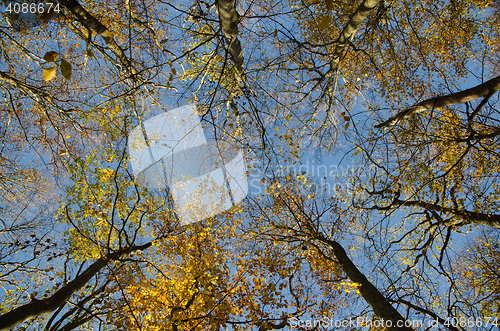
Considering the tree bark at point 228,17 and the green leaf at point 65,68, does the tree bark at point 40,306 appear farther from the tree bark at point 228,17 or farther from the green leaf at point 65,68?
the tree bark at point 228,17

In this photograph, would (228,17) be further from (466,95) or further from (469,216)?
(469,216)

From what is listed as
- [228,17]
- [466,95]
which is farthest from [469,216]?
[228,17]

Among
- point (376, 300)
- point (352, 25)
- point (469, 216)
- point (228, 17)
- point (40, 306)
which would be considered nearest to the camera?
point (228, 17)

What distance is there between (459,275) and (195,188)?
34.8 feet

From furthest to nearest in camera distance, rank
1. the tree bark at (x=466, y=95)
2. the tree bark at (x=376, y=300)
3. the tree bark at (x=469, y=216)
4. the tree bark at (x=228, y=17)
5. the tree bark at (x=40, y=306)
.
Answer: the tree bark at (x=469, y=216) → the tree bark at (x=376, y=300) → the tree bark at (x=466, y=95) → the tree bark at (x=40, y=306) → the tree bark at (x=228, y=17)

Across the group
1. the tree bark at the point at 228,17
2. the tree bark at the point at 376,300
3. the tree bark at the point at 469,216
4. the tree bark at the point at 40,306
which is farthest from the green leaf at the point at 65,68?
the tree bark at the point at 469,216

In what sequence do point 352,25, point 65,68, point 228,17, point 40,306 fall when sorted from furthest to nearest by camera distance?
point 352,25 → point 40,306 → point 228,17 → point 65,68

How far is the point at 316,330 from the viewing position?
15.8 feet

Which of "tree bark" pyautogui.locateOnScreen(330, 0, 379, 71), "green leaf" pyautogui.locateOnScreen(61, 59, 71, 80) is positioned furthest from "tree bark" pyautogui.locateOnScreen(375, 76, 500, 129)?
"green leaf" pyautogui.locateOnScreen(61, 59, 71, 80)

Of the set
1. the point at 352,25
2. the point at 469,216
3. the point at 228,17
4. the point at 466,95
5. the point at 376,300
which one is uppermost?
the point at 352,25

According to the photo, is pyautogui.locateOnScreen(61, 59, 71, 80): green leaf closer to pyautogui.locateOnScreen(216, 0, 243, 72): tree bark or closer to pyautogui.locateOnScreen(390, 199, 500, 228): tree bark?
pyautogui.locateOnScreen(216, 0, 243, 72): tree bark

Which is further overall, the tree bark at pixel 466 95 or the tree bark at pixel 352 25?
the tree bark at pixel 466 95

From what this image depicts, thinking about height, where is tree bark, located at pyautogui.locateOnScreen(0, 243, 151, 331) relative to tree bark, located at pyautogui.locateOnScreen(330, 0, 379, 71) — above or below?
below

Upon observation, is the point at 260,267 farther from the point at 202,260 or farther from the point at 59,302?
the point at 59,302
